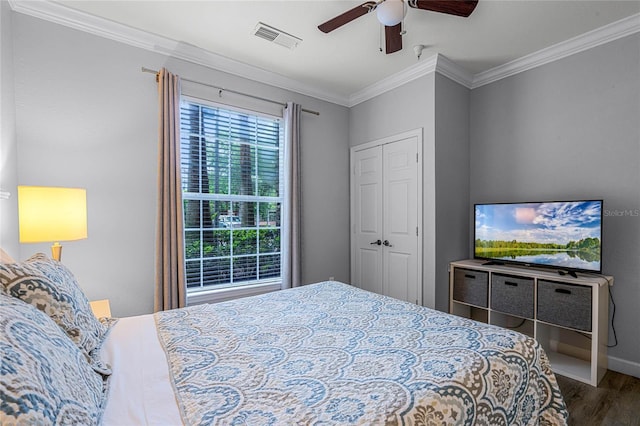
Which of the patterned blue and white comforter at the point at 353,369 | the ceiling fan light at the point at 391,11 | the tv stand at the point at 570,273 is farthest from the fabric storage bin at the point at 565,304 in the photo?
the ceiling fan light at the point at 391,11

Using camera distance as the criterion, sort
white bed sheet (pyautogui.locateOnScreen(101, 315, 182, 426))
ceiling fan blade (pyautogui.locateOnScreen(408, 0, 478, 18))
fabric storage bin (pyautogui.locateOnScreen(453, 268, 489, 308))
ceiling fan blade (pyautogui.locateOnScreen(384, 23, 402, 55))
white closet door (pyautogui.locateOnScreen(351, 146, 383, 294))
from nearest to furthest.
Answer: white bed sheet (pyautogui.locateOnScreen(101, 315, 182, 426)), ceiling fan blade (pyautogui.locateOnScreen(408, 0, 478, 18)), ceiling fan blade (pyautogui.locateOnScreen(384, 23, 402, 55)), fabric storage bin (pyautogui.locateOnScreen(453, 268, 489, 308)), white closet door (pyautogui.locateOnScreen(351, 146, 383, 294))

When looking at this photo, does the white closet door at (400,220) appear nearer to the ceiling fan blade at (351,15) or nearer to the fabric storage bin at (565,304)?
Result: the fabric storage bin at (565,304)

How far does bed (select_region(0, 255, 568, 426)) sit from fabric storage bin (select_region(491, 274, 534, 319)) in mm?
1326

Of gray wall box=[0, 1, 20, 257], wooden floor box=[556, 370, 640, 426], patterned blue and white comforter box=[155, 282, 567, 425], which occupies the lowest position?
wooden floor box=[556, 370, 640, 426]

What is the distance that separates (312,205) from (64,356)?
9.84 feet

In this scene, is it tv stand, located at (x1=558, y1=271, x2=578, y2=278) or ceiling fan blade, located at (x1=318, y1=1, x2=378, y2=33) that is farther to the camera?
tv stand, located at (x1=558, y1=271, x2=578, y2=278)

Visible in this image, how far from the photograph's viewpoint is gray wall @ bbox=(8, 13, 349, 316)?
222 centimetres

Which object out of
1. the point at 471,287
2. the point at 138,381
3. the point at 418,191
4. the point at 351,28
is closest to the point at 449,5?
the point at 351,28

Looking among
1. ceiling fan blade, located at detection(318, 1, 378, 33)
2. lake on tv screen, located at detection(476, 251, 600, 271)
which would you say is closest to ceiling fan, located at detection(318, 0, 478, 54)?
ceiling fan blade, located at detection(318, 1, 378, 33)

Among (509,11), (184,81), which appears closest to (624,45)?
(509,11)

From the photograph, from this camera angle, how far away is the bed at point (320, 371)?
90 centimetres

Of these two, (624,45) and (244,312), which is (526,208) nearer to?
(624,45)

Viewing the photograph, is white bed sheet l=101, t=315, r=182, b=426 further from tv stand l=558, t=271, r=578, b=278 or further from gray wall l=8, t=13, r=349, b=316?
tv stand l=558, t=271, r=578, b=278

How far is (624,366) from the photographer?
2424 mm
